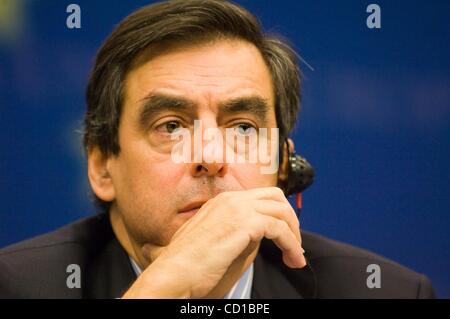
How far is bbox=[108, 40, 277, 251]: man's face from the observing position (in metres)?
1.39

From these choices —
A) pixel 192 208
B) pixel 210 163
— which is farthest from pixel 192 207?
pixel 210 163

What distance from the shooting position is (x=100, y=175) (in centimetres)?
159

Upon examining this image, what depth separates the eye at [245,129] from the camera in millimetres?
1472

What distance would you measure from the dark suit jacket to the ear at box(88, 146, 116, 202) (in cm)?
10

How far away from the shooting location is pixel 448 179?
1.55 m

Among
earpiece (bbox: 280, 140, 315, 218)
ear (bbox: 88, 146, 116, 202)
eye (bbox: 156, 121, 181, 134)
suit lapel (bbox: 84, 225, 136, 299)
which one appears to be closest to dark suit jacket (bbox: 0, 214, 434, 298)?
suit lapel (bbox: 84, 225, 136, 299)

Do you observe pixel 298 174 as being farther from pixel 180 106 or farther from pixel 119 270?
pixel 119 270

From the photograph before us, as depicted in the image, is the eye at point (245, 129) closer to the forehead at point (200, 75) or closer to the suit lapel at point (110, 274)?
the forehead at point (200, 75)

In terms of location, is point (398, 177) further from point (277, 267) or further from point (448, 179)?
point (277, 267)

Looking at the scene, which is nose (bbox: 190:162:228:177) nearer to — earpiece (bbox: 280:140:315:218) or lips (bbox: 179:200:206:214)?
lips (bbox: 179:200:206:214)

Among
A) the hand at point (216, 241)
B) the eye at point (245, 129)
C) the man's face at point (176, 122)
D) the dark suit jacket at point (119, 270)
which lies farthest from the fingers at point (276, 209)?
the dark suit jacket at point (119, 270)
